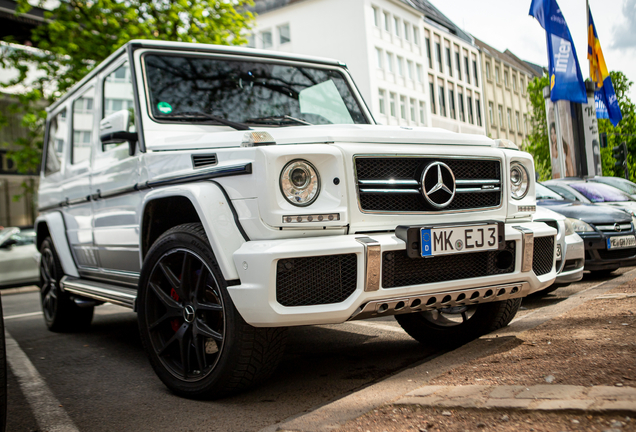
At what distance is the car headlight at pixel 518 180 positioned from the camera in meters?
3.73

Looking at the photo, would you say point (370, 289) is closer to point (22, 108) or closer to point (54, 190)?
point (54, 190)

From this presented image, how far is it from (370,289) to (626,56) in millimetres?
3599

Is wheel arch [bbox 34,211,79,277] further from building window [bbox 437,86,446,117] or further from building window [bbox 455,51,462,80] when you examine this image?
building window [bbox 455,51,462,80]

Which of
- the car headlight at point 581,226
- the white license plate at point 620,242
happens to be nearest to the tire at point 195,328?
the car headlight at point 581,226

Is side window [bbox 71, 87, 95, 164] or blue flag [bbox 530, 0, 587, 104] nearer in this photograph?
side window [bbox 71, 87, 95, 164]

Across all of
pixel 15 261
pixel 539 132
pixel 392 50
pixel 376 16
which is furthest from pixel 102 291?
pixel 392 50

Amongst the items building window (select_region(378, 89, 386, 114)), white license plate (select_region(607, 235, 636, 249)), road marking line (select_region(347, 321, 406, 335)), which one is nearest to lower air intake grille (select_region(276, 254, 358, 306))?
road marking line (select_region(347, 321, 406, 335))

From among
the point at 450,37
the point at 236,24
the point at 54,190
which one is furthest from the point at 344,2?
the point at 54,190

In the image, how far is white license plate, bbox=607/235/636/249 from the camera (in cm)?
773

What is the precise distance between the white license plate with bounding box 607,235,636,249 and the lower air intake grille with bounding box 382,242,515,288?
16.5 ft

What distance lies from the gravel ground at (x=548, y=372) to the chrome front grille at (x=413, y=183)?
0.86m

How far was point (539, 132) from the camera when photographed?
38000 millimetres

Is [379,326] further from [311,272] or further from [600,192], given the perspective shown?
[600,192]

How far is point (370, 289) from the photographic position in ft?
9.64
